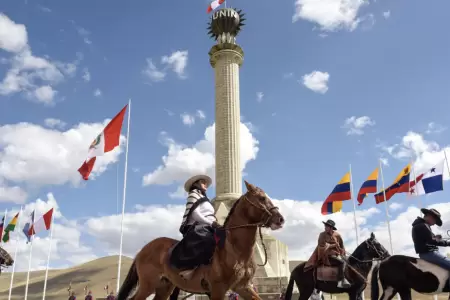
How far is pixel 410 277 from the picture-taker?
27.9 feet

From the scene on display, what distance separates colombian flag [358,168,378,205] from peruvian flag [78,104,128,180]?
14.0 metres

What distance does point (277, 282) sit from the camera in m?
25.4

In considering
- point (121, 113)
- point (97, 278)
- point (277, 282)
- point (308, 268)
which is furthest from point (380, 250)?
point (97, 278)

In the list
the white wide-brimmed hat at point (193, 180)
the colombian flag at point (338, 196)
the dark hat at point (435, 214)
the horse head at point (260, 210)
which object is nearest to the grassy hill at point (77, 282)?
the colombian flag at point (338, 196)

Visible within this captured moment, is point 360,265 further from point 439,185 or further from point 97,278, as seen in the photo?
point 97,278

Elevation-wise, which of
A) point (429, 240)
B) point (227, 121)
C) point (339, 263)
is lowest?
point (339, 263)

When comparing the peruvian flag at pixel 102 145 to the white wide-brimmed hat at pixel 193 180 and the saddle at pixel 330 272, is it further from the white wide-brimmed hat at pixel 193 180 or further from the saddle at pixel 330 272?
the saddle at pixel 330 272

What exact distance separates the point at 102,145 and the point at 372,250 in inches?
405

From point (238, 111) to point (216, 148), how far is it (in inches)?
140

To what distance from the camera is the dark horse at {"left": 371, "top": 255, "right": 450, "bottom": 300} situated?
27.1 ft

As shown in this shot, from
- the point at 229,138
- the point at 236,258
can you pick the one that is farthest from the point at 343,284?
the point at 229,138

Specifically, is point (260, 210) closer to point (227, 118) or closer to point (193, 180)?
point (193, 180)

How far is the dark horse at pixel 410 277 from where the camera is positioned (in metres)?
8.27

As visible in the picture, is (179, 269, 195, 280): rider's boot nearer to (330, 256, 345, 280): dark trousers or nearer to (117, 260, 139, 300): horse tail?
(117, 260, 139, 300): horse tail
